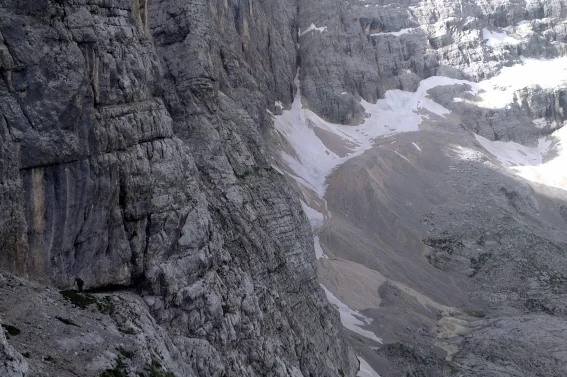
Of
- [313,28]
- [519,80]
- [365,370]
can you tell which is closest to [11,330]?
[365,370]

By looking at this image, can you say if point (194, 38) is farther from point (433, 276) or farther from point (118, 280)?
point (433, 276)

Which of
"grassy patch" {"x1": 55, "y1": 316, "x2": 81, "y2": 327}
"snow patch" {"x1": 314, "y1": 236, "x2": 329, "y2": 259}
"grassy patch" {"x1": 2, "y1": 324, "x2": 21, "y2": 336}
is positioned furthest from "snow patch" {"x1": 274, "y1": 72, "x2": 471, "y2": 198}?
"grassy patch" {"x1": 2, "y1": 324, "x2": 21, "y2": 336}

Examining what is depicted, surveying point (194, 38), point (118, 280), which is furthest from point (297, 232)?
point (118, 280)

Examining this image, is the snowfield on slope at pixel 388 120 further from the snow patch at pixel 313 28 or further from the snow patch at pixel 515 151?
the snow patch at pixel 313 28

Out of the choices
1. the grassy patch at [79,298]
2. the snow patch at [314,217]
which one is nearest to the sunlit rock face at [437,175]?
the snow patch at [314,217]

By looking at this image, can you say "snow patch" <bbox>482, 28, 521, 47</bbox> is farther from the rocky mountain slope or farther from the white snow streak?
the white snow streak

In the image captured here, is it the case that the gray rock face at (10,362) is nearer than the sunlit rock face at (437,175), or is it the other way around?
the gray rock face at (10,362)

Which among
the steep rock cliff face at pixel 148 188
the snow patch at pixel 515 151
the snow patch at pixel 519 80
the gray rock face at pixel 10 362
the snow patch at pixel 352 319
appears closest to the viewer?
the gray rock face at pixel 10 362

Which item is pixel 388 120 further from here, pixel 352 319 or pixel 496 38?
pixel 352 319
